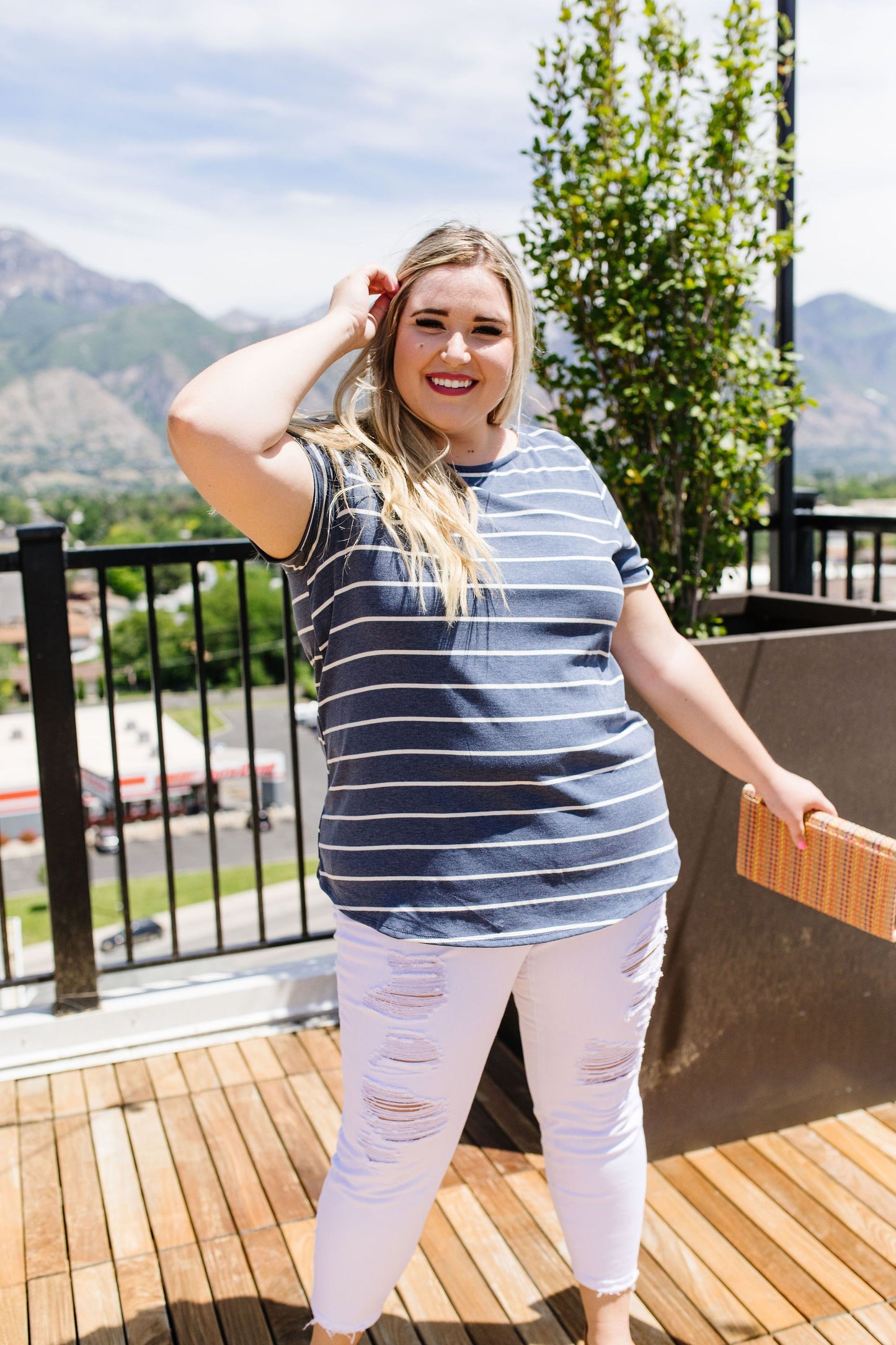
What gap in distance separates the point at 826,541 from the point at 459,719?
250 centimetres

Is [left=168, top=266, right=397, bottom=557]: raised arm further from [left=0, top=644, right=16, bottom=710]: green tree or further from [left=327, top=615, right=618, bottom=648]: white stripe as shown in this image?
[left=0, top=644, right=16, bottom=710]: green tree

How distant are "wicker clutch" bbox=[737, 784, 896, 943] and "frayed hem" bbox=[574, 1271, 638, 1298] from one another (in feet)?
1.90

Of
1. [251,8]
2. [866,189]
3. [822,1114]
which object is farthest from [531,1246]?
[251,8]

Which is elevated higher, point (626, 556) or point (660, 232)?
point (660, 232)

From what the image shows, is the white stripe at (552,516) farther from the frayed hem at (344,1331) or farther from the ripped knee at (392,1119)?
the frayed hem at (344,1331)

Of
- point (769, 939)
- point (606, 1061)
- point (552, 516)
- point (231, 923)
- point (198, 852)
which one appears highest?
point (552, 516)

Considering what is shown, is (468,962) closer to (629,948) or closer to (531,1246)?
(629,948)

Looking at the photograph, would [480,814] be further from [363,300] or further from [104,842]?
[104,842]

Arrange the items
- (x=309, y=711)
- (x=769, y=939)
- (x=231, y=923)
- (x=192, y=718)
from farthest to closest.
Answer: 1. (x=192, y=718)
2. (x=231, y=923)
3. (x=309, y=711)
4. (x=769, y=939)

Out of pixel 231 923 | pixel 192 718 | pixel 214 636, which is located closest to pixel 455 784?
pixel 231 923

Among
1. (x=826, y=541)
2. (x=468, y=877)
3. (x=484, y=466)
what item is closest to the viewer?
(x=468, y=877)

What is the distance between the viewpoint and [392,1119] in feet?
3.91

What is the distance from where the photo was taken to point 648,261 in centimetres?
209

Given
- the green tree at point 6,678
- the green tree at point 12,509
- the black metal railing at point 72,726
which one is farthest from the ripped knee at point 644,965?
the green tree at point 6,678
